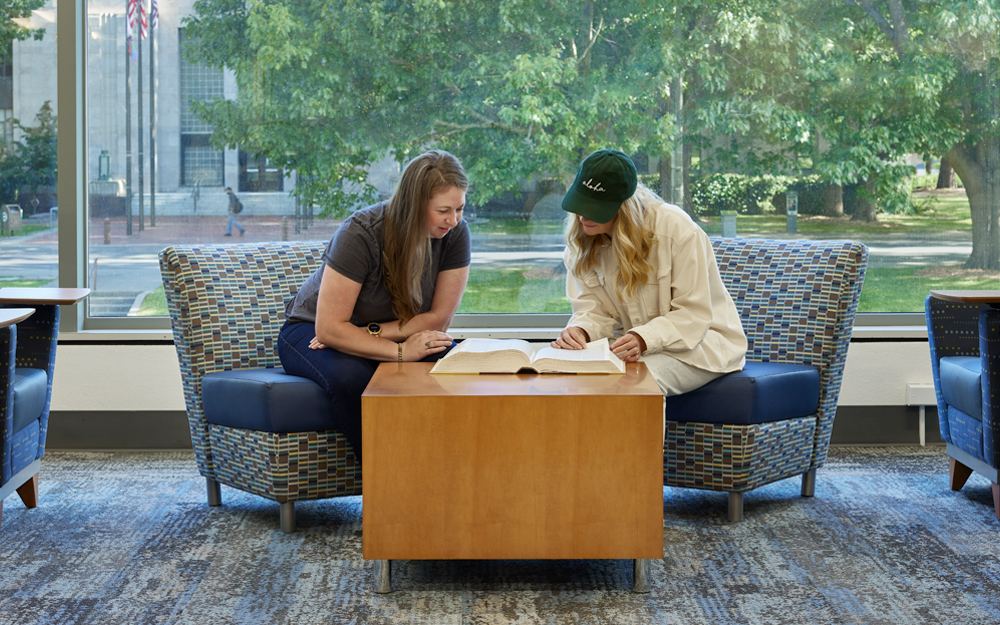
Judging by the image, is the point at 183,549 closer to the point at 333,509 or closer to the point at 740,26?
the point at 333,509

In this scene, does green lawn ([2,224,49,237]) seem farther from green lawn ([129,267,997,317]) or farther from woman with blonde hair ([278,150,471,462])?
green lawn ([129,267,997,317])

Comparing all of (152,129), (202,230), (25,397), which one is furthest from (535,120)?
(25,397)

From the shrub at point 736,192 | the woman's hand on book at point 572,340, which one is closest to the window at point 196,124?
the woman's hand on book at point 572,340

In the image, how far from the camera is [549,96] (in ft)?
13.3

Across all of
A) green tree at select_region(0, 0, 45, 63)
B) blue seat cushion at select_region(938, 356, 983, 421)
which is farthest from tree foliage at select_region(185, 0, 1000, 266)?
blue seat cushion at select_region(938, 356, 983, 421)

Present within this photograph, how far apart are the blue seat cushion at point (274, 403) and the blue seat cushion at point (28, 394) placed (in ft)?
1.89

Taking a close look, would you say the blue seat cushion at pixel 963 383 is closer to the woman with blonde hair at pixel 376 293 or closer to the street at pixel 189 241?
the street at pixel 189 241

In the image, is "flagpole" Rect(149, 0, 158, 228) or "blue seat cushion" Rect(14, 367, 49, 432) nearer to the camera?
"blue seat cushion" Rect(14, 367, 49, 432)

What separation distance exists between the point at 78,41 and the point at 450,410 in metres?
2.75

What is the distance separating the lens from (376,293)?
2.87 m

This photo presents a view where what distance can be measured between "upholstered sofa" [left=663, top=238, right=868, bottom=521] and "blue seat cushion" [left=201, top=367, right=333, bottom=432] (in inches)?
42.1

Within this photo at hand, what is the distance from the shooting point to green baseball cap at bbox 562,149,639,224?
106 inches

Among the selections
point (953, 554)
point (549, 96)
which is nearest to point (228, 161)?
point (549, 96)

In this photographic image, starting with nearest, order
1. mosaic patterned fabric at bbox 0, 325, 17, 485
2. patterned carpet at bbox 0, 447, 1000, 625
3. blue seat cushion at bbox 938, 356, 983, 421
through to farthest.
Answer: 1. patterned carpet at bbox 0, 447, 1000, 625
2. mosaic patterned fabric at bbox 0, 325, 17, 485
3. blue seat cushion at bbox 938, 356, 983, 421
